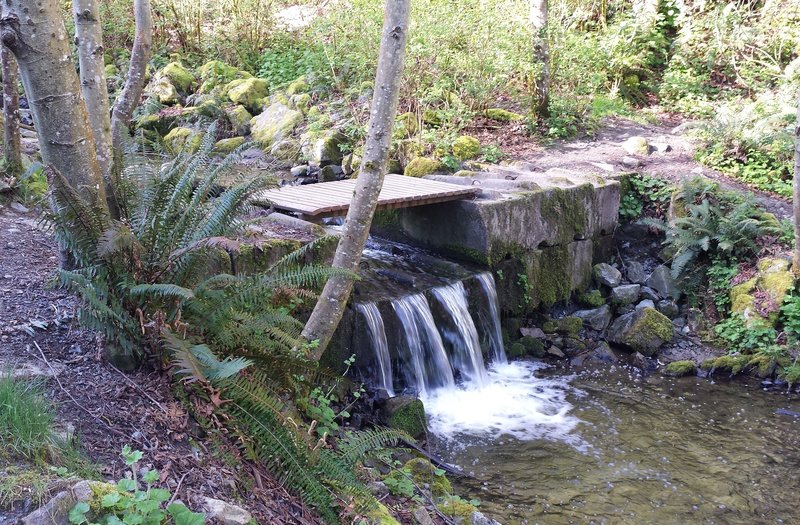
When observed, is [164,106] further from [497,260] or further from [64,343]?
[64,343]

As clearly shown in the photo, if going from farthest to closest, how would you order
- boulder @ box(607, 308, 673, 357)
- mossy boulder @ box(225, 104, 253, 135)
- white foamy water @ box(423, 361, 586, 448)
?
mossy boulder @ box(225, 104, 253, 135) < boulder @ box(607, 308, 673, 357) < white foamy water @ box(423, 361, 586, 448)

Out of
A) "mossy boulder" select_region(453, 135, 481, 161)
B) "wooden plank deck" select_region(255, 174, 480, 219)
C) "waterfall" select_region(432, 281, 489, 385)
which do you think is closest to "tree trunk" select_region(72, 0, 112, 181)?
"wooden plank deck" select_region(255, 174, 480, 219)

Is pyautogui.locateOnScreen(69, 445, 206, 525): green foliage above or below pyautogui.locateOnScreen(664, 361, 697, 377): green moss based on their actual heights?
above

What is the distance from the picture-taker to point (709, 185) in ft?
28.5

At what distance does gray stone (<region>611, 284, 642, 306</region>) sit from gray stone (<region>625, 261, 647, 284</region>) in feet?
1.19

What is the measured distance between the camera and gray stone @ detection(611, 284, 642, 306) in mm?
8133

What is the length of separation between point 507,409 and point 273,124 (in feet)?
22.6

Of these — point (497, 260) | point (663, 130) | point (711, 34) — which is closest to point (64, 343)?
point (497, 260)

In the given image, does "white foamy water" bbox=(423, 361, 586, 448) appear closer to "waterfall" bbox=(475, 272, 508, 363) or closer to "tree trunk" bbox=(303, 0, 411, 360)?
"waterfall" bbox=(475, 272, 508, 363)

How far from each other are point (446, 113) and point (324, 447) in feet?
23.9

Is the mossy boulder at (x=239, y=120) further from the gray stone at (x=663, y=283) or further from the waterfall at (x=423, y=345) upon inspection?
the gray stone at (x=663, y=283)

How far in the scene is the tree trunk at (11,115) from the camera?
19.0 ft

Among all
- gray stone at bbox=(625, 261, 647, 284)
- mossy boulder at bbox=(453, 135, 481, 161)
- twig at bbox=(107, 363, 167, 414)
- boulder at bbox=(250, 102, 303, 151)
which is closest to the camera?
twig at bbox=(107, 363, 167, 414)

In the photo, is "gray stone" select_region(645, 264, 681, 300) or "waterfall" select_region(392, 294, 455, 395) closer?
"waterfall" select_region(392, 294, 455, 395)
